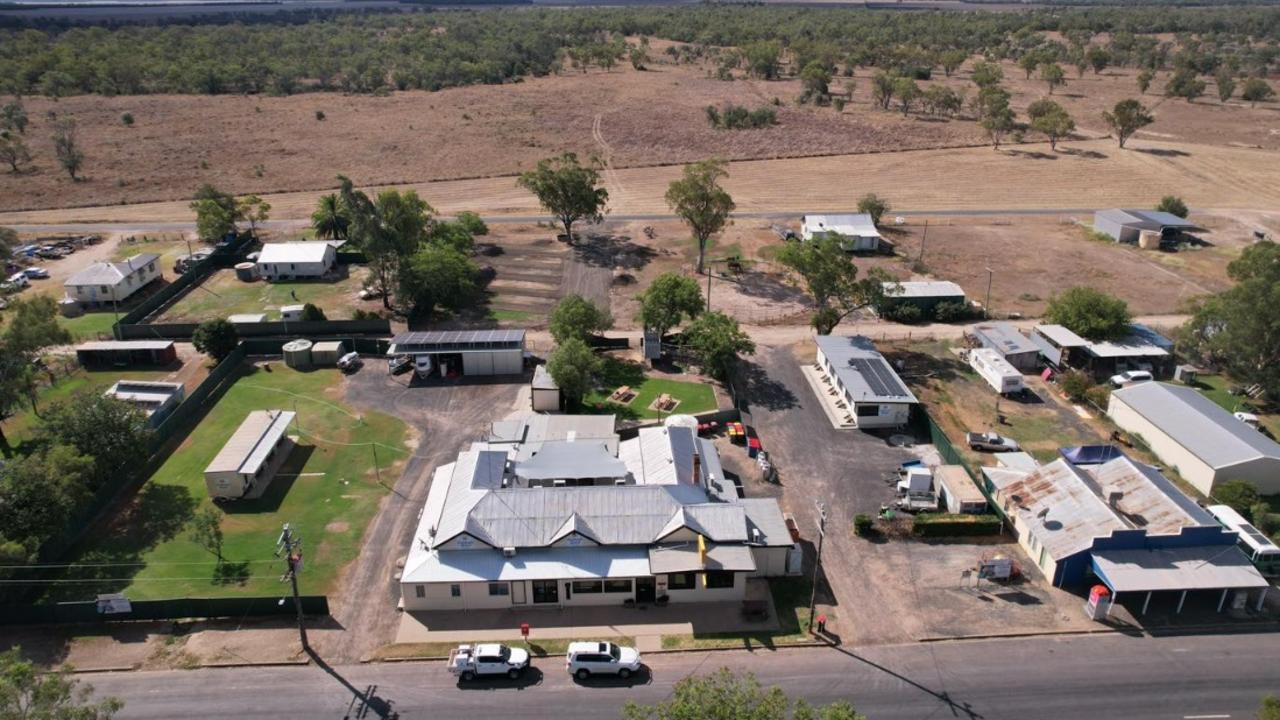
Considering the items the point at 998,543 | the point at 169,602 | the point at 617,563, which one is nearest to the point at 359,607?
the point at 169,602

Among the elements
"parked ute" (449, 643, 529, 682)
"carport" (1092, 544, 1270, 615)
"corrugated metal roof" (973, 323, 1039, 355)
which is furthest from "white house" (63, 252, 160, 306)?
"carport" (1092, 544, 1270, 615)

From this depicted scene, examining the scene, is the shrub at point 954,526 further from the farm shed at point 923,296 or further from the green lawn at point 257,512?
the green lawn at point 257,512

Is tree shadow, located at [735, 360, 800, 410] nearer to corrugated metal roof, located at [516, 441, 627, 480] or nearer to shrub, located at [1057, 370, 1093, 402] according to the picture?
corrugated metal roof, located at [516, 441, 627, 480]

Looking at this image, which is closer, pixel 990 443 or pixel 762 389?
pixel 990 443

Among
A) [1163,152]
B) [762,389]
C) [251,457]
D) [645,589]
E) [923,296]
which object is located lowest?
[645,589]

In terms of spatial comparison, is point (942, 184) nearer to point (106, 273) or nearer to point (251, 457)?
point (251, 457)

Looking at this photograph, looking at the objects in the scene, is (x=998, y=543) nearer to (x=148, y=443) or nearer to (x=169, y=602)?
(x=169, y=602)

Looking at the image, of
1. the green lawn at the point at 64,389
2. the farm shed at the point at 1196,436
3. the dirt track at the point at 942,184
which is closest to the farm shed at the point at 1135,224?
the dirt track at the point at 942,184

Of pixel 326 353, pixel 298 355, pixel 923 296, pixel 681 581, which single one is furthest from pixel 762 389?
pixel 298 355
